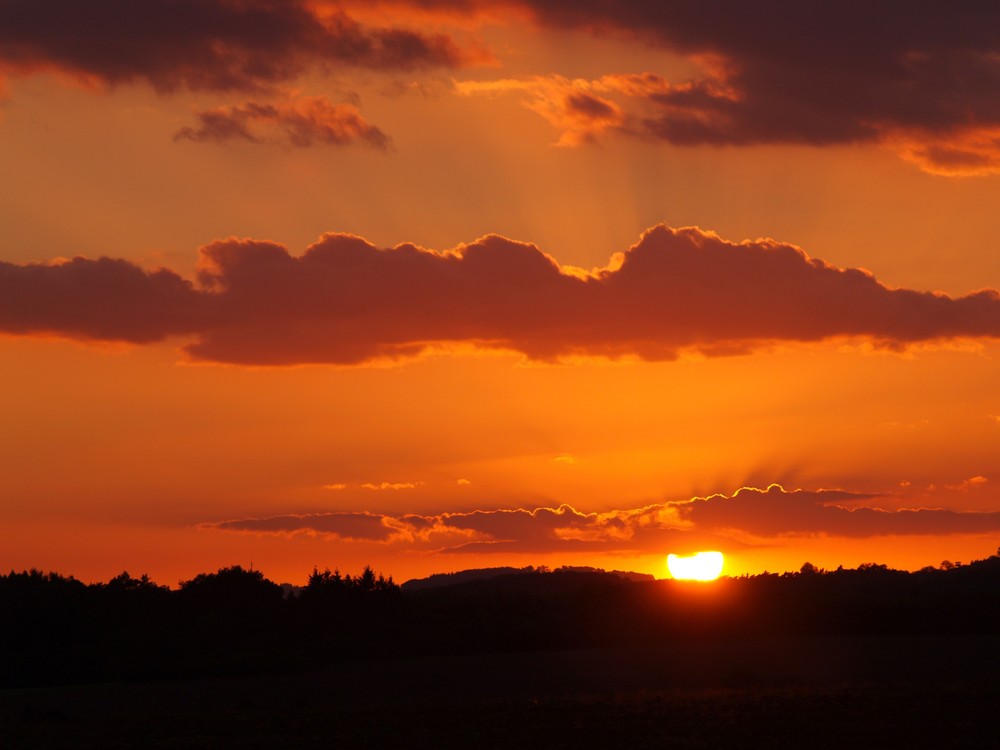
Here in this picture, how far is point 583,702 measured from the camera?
6000 cm

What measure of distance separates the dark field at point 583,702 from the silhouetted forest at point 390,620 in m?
2.83

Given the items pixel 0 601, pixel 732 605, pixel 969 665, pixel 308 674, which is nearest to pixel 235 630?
pixel 308 674

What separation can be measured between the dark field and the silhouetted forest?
9.30 feet

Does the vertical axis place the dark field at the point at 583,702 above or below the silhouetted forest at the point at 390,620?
below

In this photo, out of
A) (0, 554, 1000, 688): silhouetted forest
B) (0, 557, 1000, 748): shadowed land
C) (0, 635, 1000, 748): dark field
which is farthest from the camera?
(0, 554, 1000, 688): silhouetted forest

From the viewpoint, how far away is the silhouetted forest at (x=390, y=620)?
81.6 metres

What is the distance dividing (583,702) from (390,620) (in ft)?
95.8

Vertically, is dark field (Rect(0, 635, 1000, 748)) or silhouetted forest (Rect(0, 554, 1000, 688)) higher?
silhouetted forest (Rect(0, 554, 1000, 688))

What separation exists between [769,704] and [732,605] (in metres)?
31.4

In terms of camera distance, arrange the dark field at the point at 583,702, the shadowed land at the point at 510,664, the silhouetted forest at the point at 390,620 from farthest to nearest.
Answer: the silhouetted forest at the point at 390,620, the shadowed land at the point at 510,664, the dark field at the point at 583,702

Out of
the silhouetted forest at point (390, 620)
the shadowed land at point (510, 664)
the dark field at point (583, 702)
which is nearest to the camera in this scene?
the dark field at point (583, 702)

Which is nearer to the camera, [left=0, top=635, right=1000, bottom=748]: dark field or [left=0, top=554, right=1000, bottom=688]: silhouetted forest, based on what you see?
[left=0, top=635, right=1000, bottom=748]: dark field

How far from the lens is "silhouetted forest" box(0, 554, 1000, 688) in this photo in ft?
268

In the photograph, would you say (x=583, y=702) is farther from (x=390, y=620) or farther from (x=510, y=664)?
(x=390, y=620)
